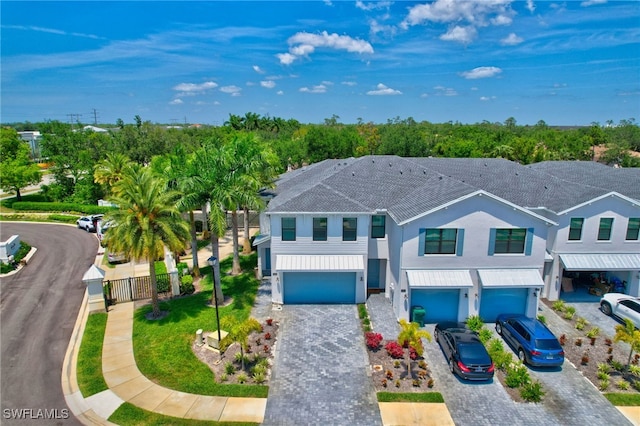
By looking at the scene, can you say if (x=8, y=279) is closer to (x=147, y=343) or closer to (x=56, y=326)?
(x=56, y=326)

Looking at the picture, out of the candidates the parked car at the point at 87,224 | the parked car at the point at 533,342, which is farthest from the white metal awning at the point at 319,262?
the parked car at the point at 87,224

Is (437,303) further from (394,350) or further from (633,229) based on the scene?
(633,229)

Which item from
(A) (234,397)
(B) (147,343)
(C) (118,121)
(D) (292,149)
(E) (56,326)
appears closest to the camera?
(A) (234,397)

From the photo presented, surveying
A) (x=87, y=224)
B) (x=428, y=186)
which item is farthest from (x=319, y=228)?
(x=87, y=224)

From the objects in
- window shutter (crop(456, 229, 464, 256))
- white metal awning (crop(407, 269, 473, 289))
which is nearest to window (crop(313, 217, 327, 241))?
white metal awning (crop(407, 269, 473, 289))

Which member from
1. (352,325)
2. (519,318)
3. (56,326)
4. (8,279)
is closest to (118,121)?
(8,279)
